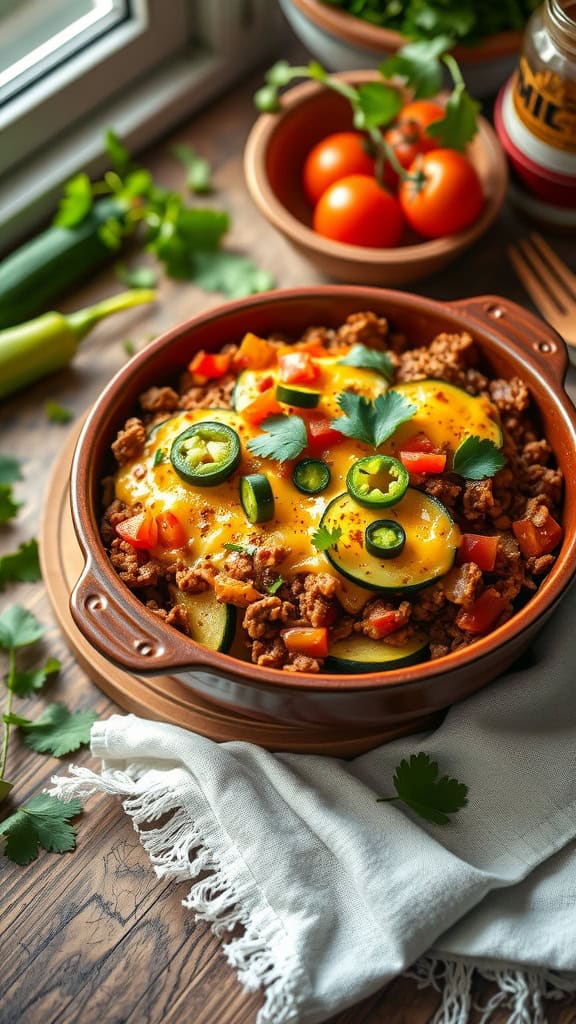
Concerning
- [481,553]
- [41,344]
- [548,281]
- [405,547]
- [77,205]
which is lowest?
[548,281]

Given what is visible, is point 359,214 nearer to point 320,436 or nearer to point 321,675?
point 320,436

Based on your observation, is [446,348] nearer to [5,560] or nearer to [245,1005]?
[5,560]

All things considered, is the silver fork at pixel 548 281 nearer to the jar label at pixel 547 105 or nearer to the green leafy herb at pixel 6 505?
the jar label at pixel 547 105

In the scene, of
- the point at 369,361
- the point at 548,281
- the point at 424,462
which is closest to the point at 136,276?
the point at 369,361

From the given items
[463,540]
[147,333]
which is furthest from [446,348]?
[147,333]

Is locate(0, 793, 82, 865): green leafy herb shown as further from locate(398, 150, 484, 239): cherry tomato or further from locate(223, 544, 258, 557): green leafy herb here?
locate(398, 150, 484, 239): cherry tomato

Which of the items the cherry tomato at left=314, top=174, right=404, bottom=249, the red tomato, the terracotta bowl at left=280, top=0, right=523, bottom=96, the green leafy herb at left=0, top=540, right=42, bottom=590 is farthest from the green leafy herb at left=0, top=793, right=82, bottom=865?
the terracotta bowl at left=280, top=0, right=523, bottom=96
